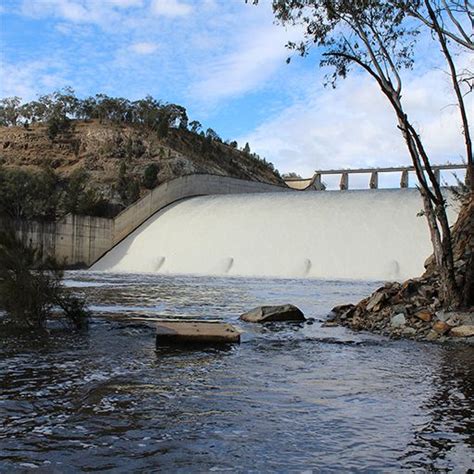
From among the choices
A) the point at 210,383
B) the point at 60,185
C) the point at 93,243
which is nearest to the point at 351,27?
the point at 210,383

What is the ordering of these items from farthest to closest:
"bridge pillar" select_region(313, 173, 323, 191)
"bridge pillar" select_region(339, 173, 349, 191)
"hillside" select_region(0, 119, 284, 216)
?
1. "hillside" select_region(0, 119, 284, 216)
2. "bridge pillar" select_region(313, 173, 323, 191)
3. "bridge pillar" select_region(339, 173, 349, 191)

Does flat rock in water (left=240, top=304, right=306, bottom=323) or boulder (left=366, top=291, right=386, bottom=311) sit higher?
boulder (left=366, top=291, right=386, bottom=311)

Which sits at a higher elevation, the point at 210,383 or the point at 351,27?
the point at 351,27

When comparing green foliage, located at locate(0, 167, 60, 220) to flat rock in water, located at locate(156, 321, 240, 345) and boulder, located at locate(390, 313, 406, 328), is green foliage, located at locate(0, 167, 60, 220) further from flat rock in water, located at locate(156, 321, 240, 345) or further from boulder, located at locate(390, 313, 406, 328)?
flat rock in water, located at locate(156, 321, 240, 345)

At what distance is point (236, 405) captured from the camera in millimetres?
5371

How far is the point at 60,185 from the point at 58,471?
1950 inches

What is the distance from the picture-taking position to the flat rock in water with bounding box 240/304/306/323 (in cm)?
1181

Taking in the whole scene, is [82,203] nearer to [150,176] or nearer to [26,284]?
[150,176]

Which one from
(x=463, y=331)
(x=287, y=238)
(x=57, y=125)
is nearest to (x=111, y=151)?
(x=57, y=125)

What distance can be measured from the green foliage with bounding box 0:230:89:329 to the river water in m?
0.71

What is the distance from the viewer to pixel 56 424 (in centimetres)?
467

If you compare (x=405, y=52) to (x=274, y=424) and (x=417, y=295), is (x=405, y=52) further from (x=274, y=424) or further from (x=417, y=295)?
(x=274, y=424)

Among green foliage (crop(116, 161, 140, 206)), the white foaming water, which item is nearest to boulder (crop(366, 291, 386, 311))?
the white foaming water

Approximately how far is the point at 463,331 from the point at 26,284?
651 cm
